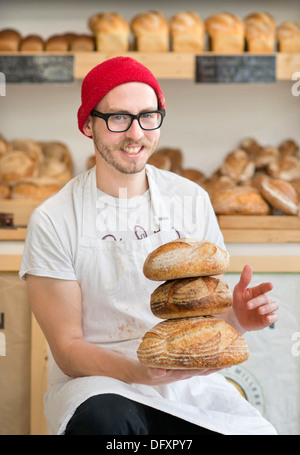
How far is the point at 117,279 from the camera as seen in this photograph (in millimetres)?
1350

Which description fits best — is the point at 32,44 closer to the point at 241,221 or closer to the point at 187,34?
the point at 187,34

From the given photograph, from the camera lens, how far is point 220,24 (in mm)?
2330

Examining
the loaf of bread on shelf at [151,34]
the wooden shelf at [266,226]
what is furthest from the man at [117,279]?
the loaf of bread on shelf at [151,34]

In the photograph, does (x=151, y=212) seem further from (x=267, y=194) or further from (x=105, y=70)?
(x=267, y=194)

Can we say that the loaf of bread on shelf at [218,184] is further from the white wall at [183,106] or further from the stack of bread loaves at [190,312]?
the stack of bread loaves at [190,312]

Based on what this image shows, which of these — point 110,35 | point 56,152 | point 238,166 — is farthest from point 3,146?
point 238,166

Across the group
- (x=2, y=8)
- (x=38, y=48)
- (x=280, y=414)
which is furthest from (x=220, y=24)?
(x=280, y=414)

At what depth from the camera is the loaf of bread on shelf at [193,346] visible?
1.04 m

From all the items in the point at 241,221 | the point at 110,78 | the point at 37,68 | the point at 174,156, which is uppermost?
the point at 37,68

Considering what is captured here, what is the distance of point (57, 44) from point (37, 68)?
0.28 m

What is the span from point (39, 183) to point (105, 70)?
1.14 m

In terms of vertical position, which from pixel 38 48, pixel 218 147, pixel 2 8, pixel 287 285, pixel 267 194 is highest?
pixel 2 8

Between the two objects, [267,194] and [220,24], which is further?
[220,24]

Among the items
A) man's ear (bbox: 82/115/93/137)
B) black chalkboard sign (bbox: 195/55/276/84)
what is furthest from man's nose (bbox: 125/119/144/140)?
black chalkboard sign (bbox: 195/55/276/84)
